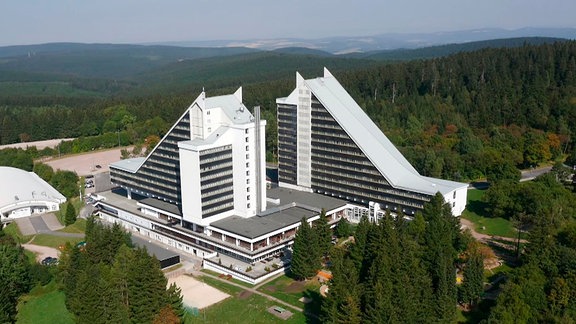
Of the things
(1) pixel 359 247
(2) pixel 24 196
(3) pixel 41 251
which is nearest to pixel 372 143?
(1) pixel 359 247

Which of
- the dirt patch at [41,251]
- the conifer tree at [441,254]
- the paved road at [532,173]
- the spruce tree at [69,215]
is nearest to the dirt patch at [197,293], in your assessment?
the dirt patch at [41,251]

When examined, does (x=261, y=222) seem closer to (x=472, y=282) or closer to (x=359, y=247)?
(x=359, y=247)

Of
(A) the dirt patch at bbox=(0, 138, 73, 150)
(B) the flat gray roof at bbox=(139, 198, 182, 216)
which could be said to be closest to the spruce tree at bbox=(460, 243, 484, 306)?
(B) the flat gray roof at bbox=(139, 198, 182, 216)

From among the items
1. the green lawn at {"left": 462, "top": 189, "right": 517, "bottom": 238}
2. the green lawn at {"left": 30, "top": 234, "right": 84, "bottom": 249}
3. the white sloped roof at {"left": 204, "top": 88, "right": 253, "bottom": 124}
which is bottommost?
the green lawn at {"left": 30, "top": 234, "right": 84, "bottom": 249}

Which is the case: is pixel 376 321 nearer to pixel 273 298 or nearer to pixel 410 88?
pixel 273 298

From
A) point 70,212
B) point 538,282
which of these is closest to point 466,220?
point 538,282

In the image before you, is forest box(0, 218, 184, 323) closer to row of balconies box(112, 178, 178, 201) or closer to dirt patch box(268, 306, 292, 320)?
dirt patch box(268, 306, 292, 320)

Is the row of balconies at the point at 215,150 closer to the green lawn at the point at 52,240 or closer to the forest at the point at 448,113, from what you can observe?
the green lawn at the point at 52,240
